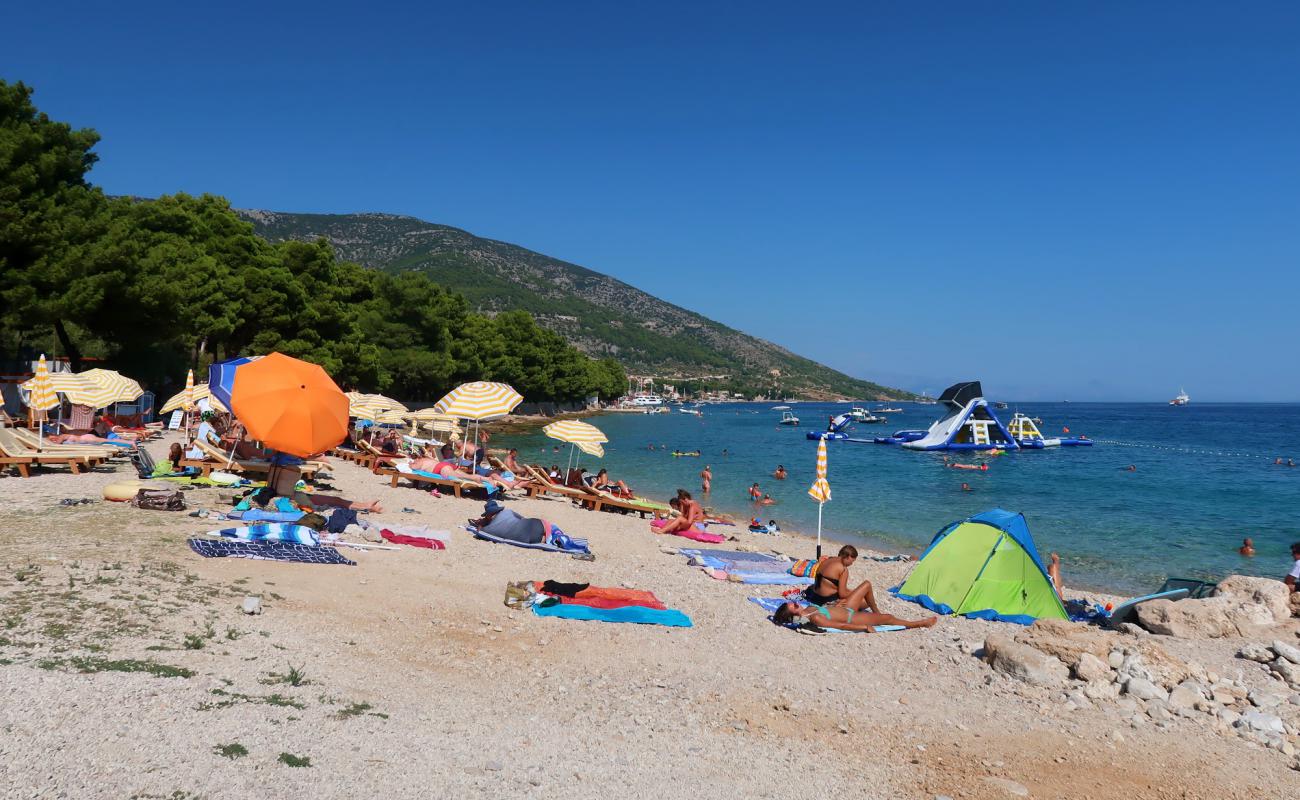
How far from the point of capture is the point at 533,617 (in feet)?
28.1

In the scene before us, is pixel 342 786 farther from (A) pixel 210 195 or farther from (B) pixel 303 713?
(A) pixel 210 195

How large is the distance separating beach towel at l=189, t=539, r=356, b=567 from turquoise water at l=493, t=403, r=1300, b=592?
13936mm

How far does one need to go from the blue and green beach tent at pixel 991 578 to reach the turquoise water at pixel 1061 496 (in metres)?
5.85

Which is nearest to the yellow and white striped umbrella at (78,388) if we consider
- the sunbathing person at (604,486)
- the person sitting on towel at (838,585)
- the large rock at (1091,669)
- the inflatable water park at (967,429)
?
the sunbathing person at (604,486)

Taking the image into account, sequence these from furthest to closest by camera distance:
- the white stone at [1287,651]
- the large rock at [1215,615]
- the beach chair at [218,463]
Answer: the beach chair at [218,463]
the large rock at [1215,615]
the white stone at [1287,651]

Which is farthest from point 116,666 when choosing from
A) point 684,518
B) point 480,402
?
point 480,402

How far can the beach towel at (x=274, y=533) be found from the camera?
9.41m

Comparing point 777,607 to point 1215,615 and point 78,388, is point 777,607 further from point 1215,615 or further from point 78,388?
point 78,388

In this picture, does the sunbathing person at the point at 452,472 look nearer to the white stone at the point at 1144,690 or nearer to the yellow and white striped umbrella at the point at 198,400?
the yellow and white striped umbrella at the point at 198,400

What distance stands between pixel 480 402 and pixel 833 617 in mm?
10512

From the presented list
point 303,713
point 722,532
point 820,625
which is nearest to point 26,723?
point 303,713

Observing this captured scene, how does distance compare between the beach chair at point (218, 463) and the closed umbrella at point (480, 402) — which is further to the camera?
the closed umbrella at point (480, 402)

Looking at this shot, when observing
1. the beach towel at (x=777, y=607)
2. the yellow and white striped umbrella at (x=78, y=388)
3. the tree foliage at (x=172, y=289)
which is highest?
A: the tree foliage at (x=172, y=289)

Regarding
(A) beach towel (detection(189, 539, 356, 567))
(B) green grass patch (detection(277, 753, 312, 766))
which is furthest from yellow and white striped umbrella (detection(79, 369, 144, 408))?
(B) green grass patch (detection(277, 753, 312, 766))
